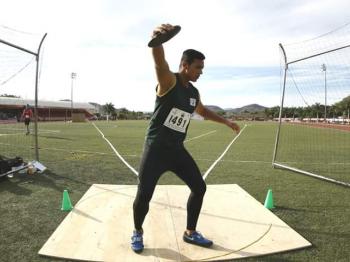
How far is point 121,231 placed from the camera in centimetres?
474

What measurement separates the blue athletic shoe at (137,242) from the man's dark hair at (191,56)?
196 cm

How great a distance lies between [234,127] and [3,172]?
5.37m

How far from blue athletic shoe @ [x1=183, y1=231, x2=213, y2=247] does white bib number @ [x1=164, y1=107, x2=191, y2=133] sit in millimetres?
1271

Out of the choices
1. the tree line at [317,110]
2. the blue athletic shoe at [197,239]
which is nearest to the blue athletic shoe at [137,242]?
the blue athletic shoe at [197,239]

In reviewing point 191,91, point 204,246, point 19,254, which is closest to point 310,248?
point 204,246

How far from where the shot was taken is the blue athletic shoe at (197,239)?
4340 millimetres

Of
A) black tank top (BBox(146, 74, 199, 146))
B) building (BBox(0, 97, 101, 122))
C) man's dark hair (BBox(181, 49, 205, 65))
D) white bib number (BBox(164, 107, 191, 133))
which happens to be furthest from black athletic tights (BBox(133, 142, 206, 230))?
building (BBox(0, 97, 101, 122))

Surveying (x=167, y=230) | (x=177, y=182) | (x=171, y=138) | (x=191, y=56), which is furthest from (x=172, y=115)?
(x=177, y=182)

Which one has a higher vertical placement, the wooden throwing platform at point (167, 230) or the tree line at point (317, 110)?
the tree line at point (317, 110)

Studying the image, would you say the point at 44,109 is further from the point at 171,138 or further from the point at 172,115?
the point at 172,115

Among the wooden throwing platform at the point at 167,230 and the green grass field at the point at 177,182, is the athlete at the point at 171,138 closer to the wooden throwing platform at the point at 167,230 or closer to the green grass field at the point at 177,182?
the wooden throwing platform at the point at 167,230

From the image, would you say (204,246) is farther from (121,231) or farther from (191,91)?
(191,91)

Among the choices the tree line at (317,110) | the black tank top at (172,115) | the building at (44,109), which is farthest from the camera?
the building at (44,109)

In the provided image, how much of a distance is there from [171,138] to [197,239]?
1.25m
